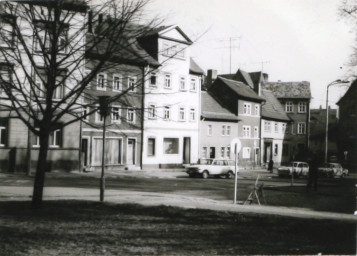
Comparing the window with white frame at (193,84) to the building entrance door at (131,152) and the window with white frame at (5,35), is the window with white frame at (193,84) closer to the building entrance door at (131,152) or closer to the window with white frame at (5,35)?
the building entrance door at (131,152)

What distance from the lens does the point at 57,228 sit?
9.48 m

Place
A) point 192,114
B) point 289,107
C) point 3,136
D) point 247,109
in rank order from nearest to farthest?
point 3,136 < point 192,114 < point 247,109 < point 289,107

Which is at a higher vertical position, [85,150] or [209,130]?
[209,130]

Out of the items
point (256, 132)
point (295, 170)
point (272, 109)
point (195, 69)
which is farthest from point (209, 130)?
point (272, 109)

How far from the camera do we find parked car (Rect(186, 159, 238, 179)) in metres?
31.0

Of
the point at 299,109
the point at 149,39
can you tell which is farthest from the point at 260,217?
the point at 299,109

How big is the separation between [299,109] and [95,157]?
3893 centimetres

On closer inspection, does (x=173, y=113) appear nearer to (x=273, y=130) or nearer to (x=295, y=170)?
(x=295, y=170)

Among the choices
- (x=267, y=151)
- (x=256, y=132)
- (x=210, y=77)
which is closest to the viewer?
(x=256, y=132)

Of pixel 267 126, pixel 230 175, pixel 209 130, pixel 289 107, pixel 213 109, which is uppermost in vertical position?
pixel 289 107

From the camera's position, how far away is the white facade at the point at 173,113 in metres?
36.9

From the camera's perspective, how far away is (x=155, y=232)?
953 centimetres

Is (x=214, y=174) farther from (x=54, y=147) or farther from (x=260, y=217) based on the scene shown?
(x=260, y=217)

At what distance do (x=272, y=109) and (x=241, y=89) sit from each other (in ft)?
27.7
